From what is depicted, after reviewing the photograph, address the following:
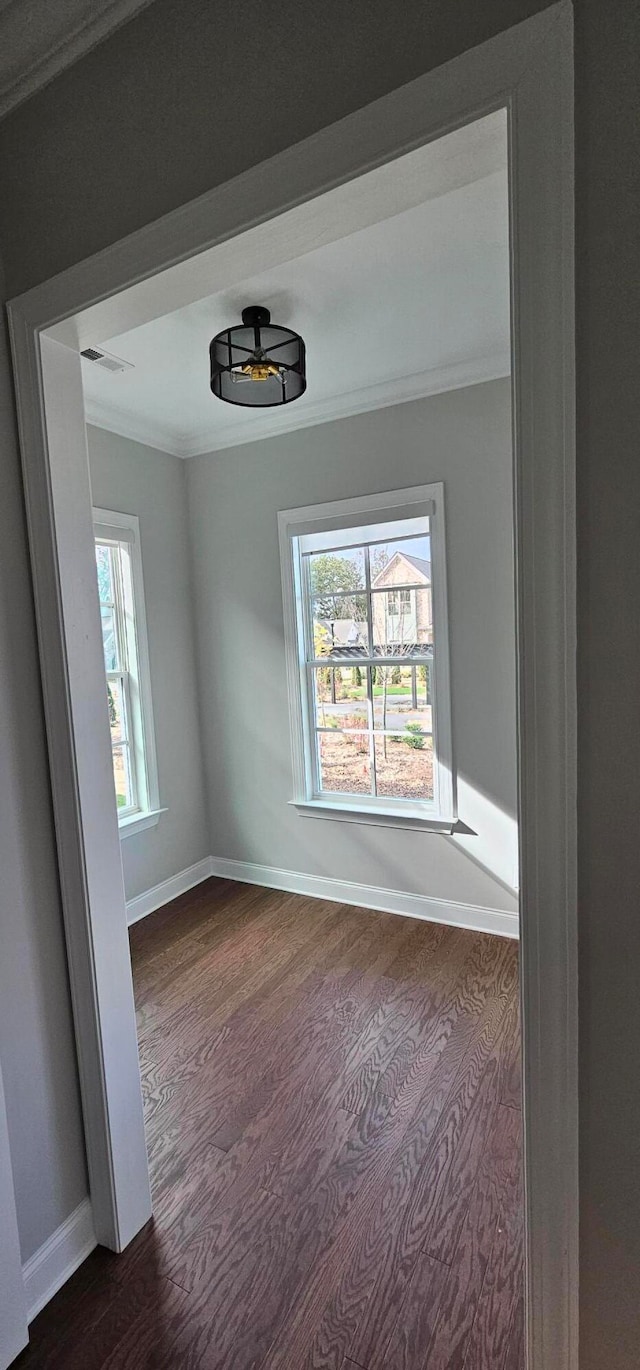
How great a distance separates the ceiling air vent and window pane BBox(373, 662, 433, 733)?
1784 mm

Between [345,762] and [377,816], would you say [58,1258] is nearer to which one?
[377,816]

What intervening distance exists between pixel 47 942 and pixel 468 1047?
1537mm

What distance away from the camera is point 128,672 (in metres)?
3.17

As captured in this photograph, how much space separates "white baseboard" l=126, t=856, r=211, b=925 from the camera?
317 cm

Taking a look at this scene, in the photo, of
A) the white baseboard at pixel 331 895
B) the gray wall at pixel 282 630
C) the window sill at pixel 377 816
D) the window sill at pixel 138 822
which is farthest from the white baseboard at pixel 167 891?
the window sill at pixel 377 816

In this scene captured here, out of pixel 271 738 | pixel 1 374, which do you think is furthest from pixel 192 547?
pixel 1 374

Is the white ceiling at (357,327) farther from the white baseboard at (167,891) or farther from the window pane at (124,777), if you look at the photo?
the white baseboard at (167,891)

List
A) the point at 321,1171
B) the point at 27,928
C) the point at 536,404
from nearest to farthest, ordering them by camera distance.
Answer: the point at 536,404
the point at 27,928
the point at 321,1171

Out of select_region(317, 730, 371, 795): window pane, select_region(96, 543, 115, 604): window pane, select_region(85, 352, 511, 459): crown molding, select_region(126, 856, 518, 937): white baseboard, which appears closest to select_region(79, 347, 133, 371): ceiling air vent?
select_region(85, 352, 511, 459): crown molding

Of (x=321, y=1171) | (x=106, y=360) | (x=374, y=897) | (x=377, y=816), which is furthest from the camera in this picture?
(x=374, y=897)

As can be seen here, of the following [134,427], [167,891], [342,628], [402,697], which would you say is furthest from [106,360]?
[167,891]

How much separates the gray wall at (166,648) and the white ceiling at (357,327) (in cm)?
21

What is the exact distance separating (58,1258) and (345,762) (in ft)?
7.24

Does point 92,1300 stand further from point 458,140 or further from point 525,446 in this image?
point 458,140
